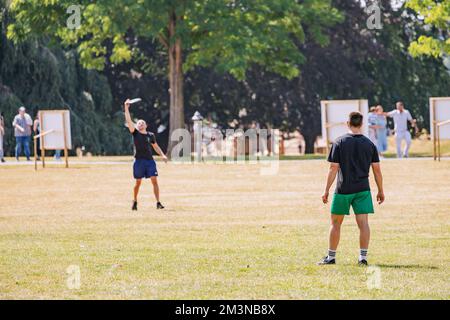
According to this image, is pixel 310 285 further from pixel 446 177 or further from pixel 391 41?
pixel 391 41

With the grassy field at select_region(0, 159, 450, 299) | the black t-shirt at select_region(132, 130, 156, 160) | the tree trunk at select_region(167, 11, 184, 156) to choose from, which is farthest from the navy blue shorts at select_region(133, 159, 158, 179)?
the tree trunk at select_region(167, 11, 184, 156)

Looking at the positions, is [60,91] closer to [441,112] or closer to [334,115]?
[334,115]

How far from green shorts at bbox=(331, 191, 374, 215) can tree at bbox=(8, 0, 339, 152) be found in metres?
34.4

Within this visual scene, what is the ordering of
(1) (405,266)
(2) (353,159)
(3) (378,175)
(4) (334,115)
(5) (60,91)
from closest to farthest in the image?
1. (2) (353,159)
2. (1) (405,266)
3. (3) (378,175)
4. (4) (334,115)
5. (5) (60,91)

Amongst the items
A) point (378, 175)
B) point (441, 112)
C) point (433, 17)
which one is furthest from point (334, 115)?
point (378, 175)

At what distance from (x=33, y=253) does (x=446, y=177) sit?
18808 millimetres

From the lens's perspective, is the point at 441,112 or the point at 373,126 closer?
the point at 441,112

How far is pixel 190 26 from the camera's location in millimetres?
50719

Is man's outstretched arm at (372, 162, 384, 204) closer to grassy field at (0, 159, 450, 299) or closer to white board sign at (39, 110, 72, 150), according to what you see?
grassy field at (0, 159, 450, 299)

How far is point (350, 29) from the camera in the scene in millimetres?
62562

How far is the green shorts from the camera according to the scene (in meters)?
14.6

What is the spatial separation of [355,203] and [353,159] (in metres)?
0.52

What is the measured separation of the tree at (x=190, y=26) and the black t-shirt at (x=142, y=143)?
23.9 metres
